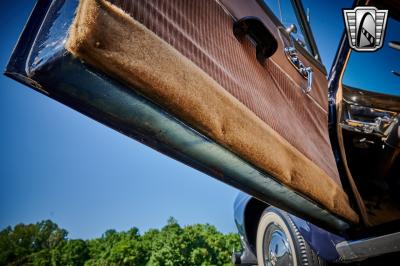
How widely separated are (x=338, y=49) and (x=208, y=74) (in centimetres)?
146

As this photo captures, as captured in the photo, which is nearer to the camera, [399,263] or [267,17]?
[267,17]

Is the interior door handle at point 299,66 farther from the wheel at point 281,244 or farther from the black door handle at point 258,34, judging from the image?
the wheel at point 281,244

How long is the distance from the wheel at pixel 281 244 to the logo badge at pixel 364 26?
1.47m

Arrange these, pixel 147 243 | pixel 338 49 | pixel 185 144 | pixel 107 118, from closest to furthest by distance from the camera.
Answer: pixel 107 118, pixel 185 144, pixel 338 49, pixel 147 243

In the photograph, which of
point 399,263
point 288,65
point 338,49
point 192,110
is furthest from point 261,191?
point 399,263

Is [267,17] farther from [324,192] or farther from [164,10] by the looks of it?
[324,192]

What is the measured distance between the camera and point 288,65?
5.42ft

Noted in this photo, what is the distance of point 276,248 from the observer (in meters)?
2.22

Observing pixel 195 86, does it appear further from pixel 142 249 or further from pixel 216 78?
pixel 142 249

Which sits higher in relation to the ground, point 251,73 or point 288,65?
point 288,65

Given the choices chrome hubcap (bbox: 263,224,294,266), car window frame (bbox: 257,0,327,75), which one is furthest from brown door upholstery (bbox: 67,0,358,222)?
A: chrome hubcap (bbox: 263,224,294,266)

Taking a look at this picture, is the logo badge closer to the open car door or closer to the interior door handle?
the interior door handle

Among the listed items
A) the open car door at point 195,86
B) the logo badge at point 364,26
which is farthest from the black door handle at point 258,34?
the logo badge at point 364,26

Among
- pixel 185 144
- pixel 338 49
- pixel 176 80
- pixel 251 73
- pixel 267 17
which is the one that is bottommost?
pixel 185 144
